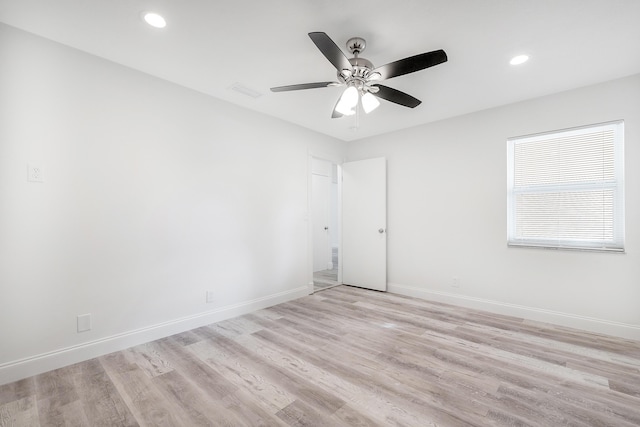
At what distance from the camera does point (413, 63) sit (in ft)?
6.34

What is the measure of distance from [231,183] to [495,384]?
321 cm

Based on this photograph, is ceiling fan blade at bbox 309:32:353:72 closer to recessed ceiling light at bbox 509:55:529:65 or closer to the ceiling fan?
the ceiling fan

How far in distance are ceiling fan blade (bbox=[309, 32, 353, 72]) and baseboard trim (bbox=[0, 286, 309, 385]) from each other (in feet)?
9.46

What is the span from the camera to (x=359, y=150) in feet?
16.6

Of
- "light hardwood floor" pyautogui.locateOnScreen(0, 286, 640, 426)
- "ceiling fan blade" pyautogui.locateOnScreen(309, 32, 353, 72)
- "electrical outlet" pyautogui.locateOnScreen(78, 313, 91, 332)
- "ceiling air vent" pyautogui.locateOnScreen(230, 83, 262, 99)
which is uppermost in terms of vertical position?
"ceiling air vent" pyautogui.locateOnScreen(230, 83, 262, 99)

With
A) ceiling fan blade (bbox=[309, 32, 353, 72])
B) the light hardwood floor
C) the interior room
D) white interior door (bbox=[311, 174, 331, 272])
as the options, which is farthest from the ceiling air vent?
white interior door (bbox=[311, 174, 331, 272])

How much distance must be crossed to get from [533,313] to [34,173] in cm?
510

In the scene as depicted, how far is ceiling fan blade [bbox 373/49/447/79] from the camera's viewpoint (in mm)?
1818

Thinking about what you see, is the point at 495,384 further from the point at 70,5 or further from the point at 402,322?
the point at 70,5

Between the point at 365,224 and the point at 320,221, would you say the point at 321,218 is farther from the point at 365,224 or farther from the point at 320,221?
the point at 365,224

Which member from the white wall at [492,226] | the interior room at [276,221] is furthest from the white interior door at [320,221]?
the interior room at [276,221]

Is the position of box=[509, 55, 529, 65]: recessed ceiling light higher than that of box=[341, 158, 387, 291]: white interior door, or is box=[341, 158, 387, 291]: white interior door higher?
box=[509, 55, 529, 65]: recessed ceiling light

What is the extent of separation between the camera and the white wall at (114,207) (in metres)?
2.14

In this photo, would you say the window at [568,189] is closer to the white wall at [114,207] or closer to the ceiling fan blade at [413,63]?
the ceiling fan blade at [413,63]
